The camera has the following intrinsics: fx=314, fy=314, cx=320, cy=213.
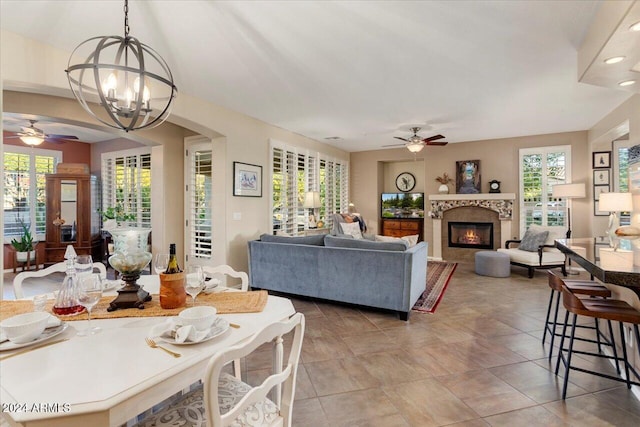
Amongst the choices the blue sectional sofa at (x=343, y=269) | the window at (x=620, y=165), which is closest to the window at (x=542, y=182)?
the window at (x=620, y=165)

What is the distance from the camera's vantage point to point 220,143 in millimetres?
4652

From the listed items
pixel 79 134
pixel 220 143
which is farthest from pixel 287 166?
pixel 79 134

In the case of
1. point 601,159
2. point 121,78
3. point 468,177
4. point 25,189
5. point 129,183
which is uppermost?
point 121,78

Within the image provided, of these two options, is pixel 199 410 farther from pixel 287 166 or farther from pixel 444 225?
pixel 444 225

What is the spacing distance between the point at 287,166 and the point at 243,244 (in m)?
1.88

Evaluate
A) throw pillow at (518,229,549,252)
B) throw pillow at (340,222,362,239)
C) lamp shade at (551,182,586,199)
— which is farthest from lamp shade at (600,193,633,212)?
throw pillow at (340,222,362,239)

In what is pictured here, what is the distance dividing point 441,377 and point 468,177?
18.8 feet

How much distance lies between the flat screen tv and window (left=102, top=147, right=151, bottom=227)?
560cm

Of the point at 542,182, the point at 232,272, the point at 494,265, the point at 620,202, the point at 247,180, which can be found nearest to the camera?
the point at 232,272

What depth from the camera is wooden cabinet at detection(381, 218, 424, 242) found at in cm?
797

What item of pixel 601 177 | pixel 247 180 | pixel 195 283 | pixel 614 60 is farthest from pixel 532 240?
pixel 195 283

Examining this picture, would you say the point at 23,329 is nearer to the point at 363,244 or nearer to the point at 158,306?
the point at 158,306

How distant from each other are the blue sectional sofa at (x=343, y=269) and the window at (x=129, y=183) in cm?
286

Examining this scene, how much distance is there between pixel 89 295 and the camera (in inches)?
53.4
